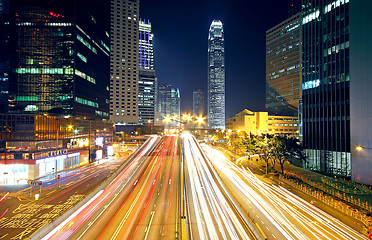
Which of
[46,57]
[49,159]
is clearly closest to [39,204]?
[49,159]

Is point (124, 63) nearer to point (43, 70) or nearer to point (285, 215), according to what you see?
point (43, 70)

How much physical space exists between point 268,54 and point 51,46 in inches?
5545

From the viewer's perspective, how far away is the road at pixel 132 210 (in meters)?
17.9

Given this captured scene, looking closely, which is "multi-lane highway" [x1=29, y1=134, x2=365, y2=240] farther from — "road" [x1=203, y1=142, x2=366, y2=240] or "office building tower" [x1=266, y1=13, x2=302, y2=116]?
"office building tower" [x1=266, y1=13, x2=302, y2=116]

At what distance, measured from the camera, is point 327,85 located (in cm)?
4884

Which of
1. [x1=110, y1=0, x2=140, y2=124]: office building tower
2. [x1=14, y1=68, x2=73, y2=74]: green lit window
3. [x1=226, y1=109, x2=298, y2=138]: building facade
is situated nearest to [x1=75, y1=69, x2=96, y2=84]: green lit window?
[x1=14, y1=68, x2=73, y2=74]: green lit window

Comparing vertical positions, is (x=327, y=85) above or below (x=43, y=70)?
below

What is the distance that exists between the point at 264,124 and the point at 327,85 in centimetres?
8510

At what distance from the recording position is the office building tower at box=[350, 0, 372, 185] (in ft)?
129

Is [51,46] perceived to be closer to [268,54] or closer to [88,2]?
[88,2]

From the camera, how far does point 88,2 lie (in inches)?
3703

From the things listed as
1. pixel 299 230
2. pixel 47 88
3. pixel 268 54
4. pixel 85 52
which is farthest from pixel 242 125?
pixel 299 230

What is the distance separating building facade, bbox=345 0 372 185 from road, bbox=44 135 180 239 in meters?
34.4

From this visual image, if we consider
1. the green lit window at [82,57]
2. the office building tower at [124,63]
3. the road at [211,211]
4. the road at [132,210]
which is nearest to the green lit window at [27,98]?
the green lit window at [82,57]
